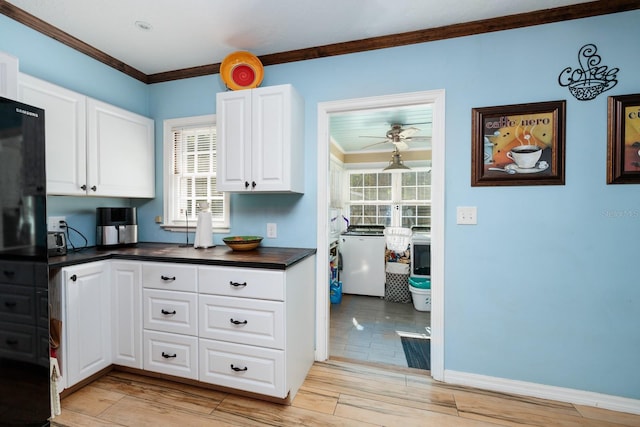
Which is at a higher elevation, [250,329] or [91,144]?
[91,144]

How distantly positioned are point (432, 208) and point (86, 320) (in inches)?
98.3

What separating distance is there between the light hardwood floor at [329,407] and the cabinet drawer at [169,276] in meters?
0.70

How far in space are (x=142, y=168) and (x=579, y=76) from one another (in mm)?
3411

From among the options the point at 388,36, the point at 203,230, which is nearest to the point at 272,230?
the point at 203,230

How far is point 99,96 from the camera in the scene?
2367mm

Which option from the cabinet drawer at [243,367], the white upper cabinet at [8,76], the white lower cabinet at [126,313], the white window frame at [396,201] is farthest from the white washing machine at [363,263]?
the white upper cabinet at [8,76]

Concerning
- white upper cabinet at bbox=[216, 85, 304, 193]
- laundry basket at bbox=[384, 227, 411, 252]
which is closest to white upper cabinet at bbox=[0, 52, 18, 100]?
white upper cabinet at bbox=[216, 85, 304, 193]

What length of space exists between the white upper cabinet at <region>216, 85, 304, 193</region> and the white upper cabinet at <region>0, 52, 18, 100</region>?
43.0 inches

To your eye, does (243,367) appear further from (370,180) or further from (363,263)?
(370,180)

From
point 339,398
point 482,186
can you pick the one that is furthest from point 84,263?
point 482,186

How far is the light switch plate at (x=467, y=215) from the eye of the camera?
198cm

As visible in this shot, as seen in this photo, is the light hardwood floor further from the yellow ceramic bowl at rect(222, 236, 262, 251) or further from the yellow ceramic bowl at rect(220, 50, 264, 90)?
the yellow ceramic bowl at rect(220, 50, 264, 90)

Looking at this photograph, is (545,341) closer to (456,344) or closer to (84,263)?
(456,344)

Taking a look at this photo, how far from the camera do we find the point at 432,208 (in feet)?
6.82
